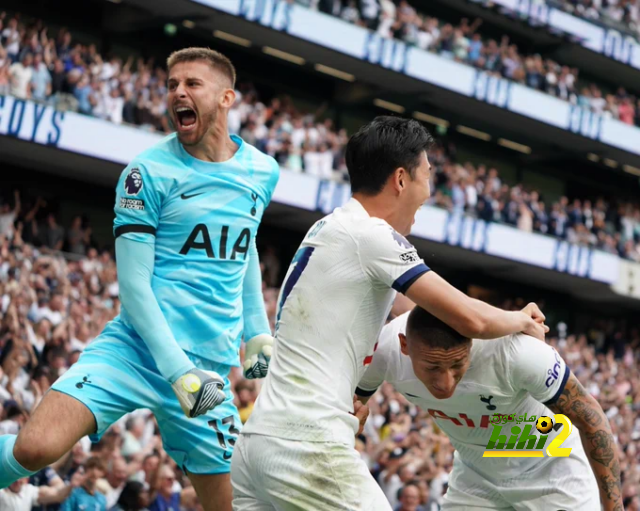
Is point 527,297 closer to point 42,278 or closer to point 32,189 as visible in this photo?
point 32,189

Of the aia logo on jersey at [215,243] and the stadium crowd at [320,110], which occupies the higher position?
the stadium crowd at [320,110]

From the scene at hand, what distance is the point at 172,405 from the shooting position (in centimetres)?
448

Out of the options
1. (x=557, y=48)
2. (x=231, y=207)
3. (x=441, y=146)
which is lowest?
(x=231, y=207)

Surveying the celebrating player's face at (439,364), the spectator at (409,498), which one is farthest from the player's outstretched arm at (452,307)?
the spectator at (409,498)

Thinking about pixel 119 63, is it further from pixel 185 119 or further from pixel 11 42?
pixel 185 119

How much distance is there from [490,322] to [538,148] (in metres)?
28.2

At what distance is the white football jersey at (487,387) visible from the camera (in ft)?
12.8

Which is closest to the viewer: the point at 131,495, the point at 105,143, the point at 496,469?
the point at 496,469

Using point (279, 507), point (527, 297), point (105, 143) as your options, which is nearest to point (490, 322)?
point (279, 507)

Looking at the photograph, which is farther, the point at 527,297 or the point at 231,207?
the point at 527,297

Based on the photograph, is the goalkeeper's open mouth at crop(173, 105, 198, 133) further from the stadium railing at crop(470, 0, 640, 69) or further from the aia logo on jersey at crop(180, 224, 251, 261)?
the stadium railing at crop(470, 0, 640, 69)

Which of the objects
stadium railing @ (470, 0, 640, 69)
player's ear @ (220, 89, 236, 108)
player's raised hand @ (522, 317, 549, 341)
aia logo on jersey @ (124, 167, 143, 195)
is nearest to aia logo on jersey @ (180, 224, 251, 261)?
aia logo on jersey @ (124, 167, 143, 195)

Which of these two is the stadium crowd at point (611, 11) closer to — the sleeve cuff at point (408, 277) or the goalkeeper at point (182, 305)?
the goalkeeper at point (182, 305)

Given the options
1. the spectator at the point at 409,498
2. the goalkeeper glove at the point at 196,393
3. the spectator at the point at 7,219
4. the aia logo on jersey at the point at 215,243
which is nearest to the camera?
the goalkeeper glove at the point at 196,393
